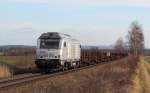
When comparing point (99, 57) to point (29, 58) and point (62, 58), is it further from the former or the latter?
point (62, 58)

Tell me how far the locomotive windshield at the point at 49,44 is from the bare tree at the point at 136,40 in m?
104

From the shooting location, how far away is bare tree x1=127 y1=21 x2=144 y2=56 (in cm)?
14500

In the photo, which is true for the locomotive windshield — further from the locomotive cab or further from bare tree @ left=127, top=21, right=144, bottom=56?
bare tree @ left=127, top=21, right=144, bottom=56

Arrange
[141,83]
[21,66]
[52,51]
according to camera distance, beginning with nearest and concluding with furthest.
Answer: [141,83] → [52,51] → [21,66]

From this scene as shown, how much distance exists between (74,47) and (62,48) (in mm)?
8633

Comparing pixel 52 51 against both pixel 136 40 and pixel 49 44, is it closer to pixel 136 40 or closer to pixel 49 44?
pixel 49 44

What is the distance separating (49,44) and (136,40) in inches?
4383

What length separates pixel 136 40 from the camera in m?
149

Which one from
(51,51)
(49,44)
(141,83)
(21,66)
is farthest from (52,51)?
(141,83)

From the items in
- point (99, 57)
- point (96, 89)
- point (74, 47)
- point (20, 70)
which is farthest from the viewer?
point (99, 57)

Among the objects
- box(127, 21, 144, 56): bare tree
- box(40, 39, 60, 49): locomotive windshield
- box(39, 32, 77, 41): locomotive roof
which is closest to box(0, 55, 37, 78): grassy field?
box(40, 39, 60, 49): locomotive windshield

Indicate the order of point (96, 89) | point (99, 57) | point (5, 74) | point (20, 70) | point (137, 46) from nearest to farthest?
point (96, 89), point (5, 74), point (20, 70), point (99, 57), point (137, 46)

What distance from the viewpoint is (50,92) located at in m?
19.5

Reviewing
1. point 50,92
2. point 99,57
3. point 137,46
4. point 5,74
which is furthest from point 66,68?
point 137,46
